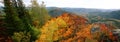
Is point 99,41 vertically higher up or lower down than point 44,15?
lower down

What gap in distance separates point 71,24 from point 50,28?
15.0m

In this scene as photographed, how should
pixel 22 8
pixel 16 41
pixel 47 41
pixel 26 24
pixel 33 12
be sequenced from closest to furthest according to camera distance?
pixel 16 41
pixel 47 41
pixel 26 24
pixel 22 8
pixel 33 12

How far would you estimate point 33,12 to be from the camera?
92.3 metres

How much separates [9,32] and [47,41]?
10.5 meters

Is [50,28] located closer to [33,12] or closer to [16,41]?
[16,41]

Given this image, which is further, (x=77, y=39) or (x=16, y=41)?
(x=77, y=39)

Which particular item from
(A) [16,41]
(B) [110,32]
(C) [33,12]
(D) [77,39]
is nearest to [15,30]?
(A) [16,41]

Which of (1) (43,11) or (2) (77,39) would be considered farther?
(1) (43,11)

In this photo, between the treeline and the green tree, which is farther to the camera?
the green tree

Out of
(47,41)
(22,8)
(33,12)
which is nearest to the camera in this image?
(47,41)

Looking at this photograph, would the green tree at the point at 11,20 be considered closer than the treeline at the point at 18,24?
No

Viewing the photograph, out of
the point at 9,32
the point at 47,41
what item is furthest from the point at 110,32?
the point at 9,32

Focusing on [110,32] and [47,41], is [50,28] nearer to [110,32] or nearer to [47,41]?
[47,41]

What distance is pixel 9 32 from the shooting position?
7025 centimetres
